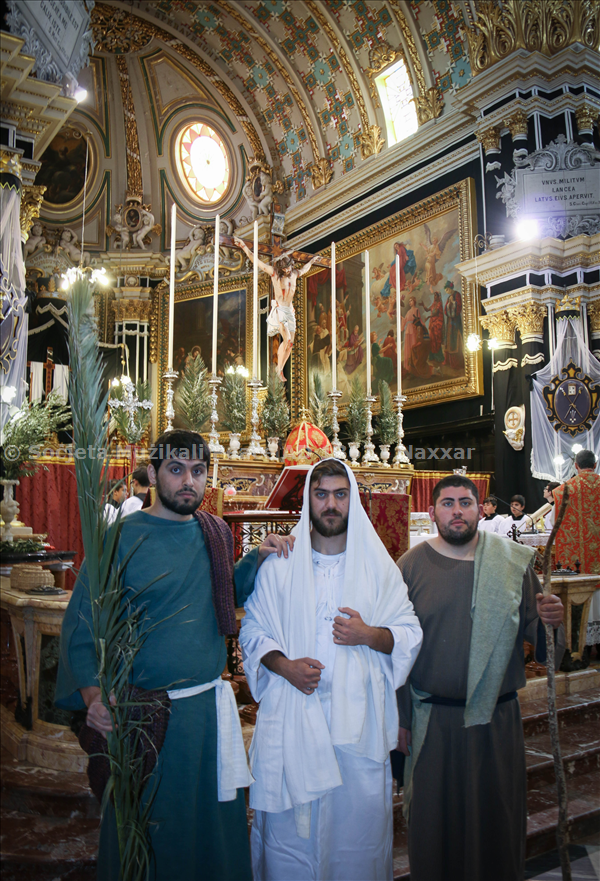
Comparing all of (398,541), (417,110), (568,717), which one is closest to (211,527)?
(398,541)

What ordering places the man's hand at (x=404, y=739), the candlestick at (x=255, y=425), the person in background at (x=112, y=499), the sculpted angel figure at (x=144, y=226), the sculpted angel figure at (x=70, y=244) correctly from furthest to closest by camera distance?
the sculpted angel figure at (x=144, y=226) → the sculpted angel figure at (x=70, y=244) → the candlestick at (x=255, y=425) → the man's hand at (x=404, y=739) → the person in background at (x=112, y=499)

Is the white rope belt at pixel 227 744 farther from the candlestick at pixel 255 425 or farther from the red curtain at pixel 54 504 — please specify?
the red curtain at pixel 54 504

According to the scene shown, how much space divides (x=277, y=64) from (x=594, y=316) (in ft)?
28.0

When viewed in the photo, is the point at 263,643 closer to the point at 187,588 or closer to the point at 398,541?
the point at 187,588

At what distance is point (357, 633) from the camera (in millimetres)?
2068

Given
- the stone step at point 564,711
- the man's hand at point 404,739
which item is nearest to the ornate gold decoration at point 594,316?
the stone step at point 564,711

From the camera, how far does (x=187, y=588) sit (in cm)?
210

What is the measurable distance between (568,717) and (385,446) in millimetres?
3284

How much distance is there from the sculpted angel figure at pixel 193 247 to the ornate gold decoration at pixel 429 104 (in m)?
5.53

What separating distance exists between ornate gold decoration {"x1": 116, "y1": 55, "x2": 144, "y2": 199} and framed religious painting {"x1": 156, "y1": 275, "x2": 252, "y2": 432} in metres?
2.50

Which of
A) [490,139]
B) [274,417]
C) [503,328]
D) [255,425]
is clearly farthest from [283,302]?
[490,139]

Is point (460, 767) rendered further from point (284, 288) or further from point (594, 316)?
point (594, 316)

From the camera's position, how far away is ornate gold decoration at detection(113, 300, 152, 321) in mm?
14867

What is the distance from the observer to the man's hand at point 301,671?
203 centimetres
